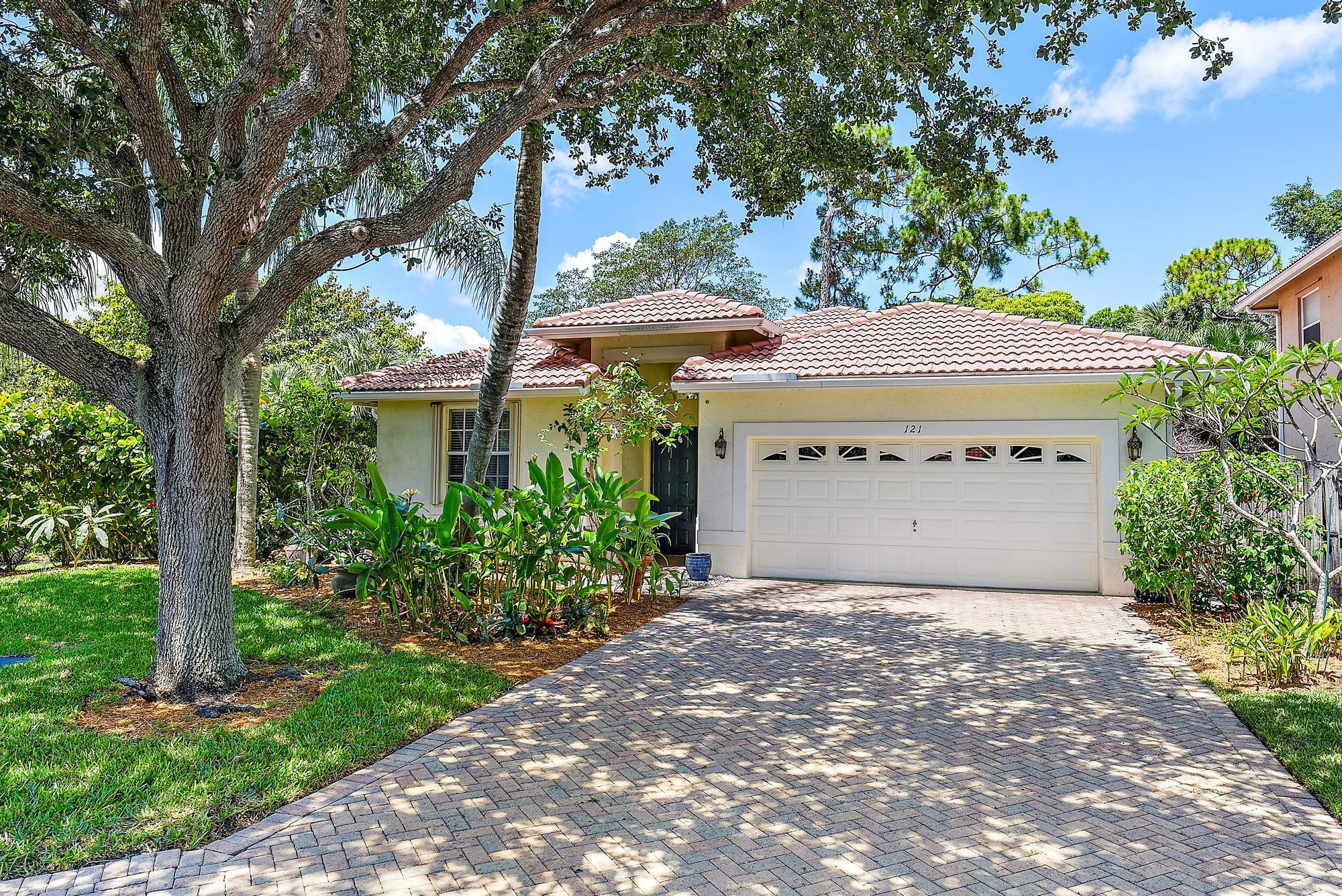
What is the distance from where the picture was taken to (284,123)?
562 centimetres

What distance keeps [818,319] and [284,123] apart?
1228 centimetres

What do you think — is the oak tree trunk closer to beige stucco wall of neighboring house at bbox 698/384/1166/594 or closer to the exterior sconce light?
beige stucco wall of neighboring house at bbox 698/384/1166/594

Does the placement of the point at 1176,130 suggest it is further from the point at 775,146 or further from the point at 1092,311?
the point at 775,146

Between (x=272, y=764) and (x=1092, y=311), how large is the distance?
3336cm

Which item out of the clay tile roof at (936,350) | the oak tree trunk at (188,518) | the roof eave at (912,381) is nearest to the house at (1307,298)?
the clay tile roof at (936,350)

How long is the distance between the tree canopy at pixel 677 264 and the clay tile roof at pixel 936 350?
60.4ft

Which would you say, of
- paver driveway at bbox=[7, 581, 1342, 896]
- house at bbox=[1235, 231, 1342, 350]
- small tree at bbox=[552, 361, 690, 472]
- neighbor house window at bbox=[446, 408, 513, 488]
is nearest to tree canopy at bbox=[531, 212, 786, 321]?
neighbor house window at bbox=[446, 408, 513, 488]

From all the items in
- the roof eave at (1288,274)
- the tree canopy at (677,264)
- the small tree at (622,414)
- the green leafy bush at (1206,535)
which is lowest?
the green leafy bush at (1206,535)

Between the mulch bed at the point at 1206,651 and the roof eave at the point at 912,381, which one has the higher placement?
the roof eave at the point at 912,381

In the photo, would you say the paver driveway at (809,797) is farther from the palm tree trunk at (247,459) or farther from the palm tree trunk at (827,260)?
the palm tree trunk at (827,260)

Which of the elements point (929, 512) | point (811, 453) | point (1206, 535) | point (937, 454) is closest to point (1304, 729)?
point (1206, 535)

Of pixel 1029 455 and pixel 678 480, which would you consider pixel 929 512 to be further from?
pixel 678 480

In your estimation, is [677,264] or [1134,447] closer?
[1134,447]

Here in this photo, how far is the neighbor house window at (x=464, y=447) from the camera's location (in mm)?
14117
